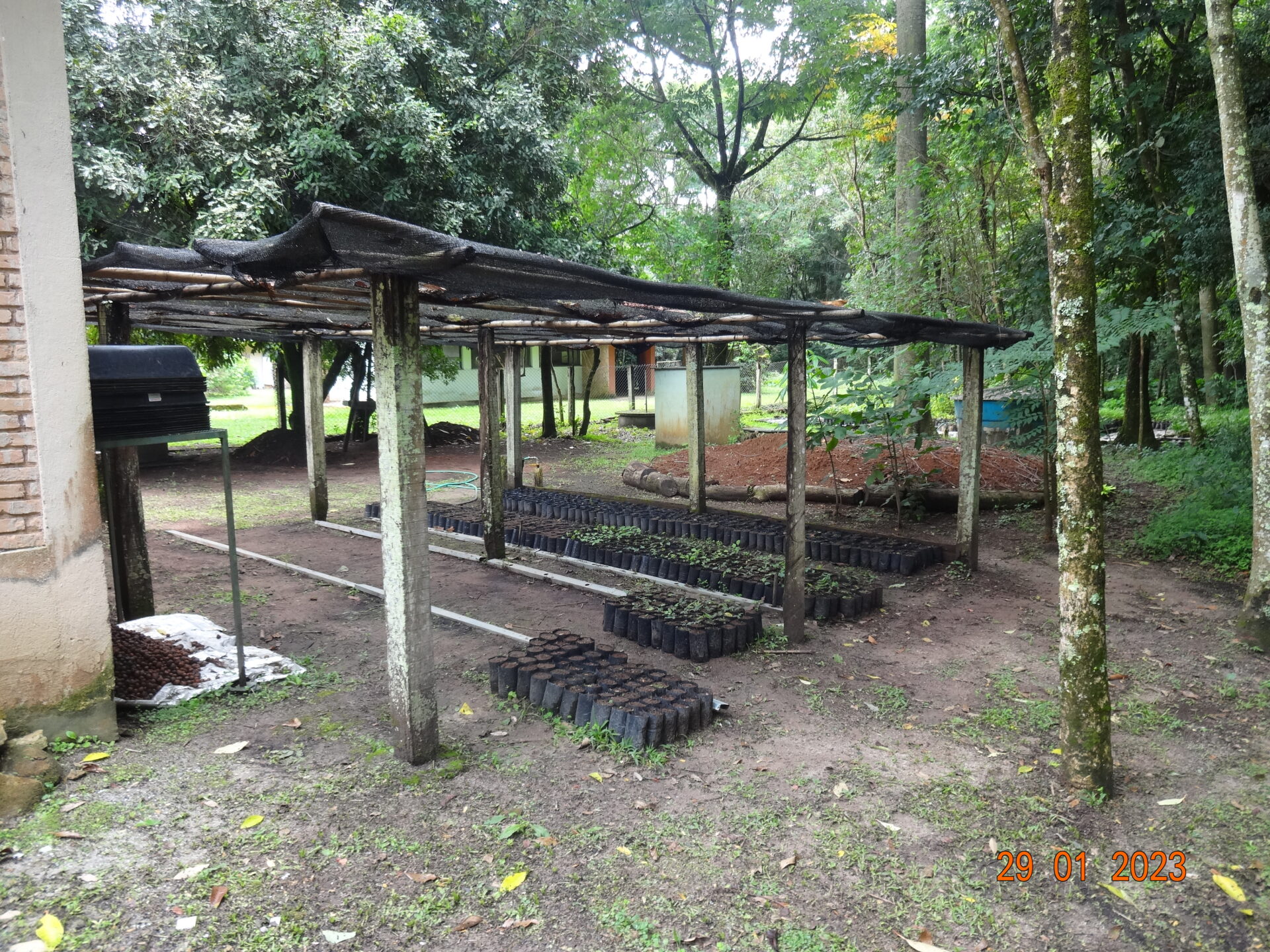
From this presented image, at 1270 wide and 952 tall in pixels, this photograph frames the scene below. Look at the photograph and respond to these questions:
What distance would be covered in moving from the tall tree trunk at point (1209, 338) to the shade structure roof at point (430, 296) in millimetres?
10074

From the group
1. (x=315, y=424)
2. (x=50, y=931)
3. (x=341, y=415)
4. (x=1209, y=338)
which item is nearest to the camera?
(x=50, y=931)

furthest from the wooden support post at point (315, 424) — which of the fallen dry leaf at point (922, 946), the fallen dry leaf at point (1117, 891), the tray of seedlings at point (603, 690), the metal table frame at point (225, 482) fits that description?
the fallen dry leaf at point (1117, 891)

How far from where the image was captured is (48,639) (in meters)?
3.76

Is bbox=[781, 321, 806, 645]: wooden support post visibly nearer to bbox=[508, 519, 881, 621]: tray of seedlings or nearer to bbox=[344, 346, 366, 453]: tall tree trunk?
bbox=[508, 519, 881, 621]: tray of seedlings

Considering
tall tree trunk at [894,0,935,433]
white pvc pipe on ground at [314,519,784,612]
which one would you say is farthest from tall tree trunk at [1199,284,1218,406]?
white pvc pipe on ground at [314,519,784,612]

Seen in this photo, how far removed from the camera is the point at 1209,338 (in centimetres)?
1511

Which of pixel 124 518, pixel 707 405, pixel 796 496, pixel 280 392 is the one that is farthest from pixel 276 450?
pixel 796 496

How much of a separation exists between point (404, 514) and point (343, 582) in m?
3.69

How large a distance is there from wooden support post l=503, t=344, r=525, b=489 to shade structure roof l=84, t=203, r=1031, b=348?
1654 mm

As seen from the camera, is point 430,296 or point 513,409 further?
point 513,409

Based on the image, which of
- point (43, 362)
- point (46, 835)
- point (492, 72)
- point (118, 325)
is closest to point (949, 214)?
point (492, 72)

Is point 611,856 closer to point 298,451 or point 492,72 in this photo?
point 492,72

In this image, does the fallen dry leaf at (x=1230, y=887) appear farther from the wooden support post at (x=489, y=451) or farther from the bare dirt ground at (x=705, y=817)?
the wooden support post at (x=489, y=451)

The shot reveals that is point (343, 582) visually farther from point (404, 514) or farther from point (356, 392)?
point (356, 392)
